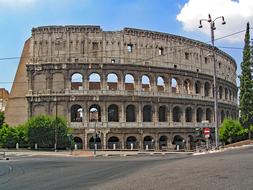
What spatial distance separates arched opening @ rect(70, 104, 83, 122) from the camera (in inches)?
2253

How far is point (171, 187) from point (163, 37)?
172 feet

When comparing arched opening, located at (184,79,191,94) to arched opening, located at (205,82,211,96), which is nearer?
arched opening, located at (184,79,191,94)

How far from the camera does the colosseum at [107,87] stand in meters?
55.9

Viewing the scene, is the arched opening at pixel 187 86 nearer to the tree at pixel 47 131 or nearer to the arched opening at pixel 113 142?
the arched opening at pixel 113 142

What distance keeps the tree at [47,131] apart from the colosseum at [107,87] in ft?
12.0

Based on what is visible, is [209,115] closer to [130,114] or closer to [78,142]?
[130,114]

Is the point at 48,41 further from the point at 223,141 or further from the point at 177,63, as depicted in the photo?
the point at 223,141

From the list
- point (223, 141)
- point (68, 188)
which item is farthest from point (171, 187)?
point (223, 141)

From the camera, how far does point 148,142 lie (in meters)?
58.9

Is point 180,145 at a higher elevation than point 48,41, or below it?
below

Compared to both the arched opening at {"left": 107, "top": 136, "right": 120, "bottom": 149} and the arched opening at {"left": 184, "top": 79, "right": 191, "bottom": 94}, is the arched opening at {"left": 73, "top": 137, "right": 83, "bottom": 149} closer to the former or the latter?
the arched opening at {"left": 107, "top": 136, "right": 120, "bottom": 149}

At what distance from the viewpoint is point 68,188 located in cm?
1154

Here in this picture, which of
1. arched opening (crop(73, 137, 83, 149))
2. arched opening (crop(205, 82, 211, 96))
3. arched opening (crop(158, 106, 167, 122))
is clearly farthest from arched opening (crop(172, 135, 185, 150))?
arched opening (crop(73, 137, 83, 149))

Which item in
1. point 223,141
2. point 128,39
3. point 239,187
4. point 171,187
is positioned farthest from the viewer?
point 128,39
